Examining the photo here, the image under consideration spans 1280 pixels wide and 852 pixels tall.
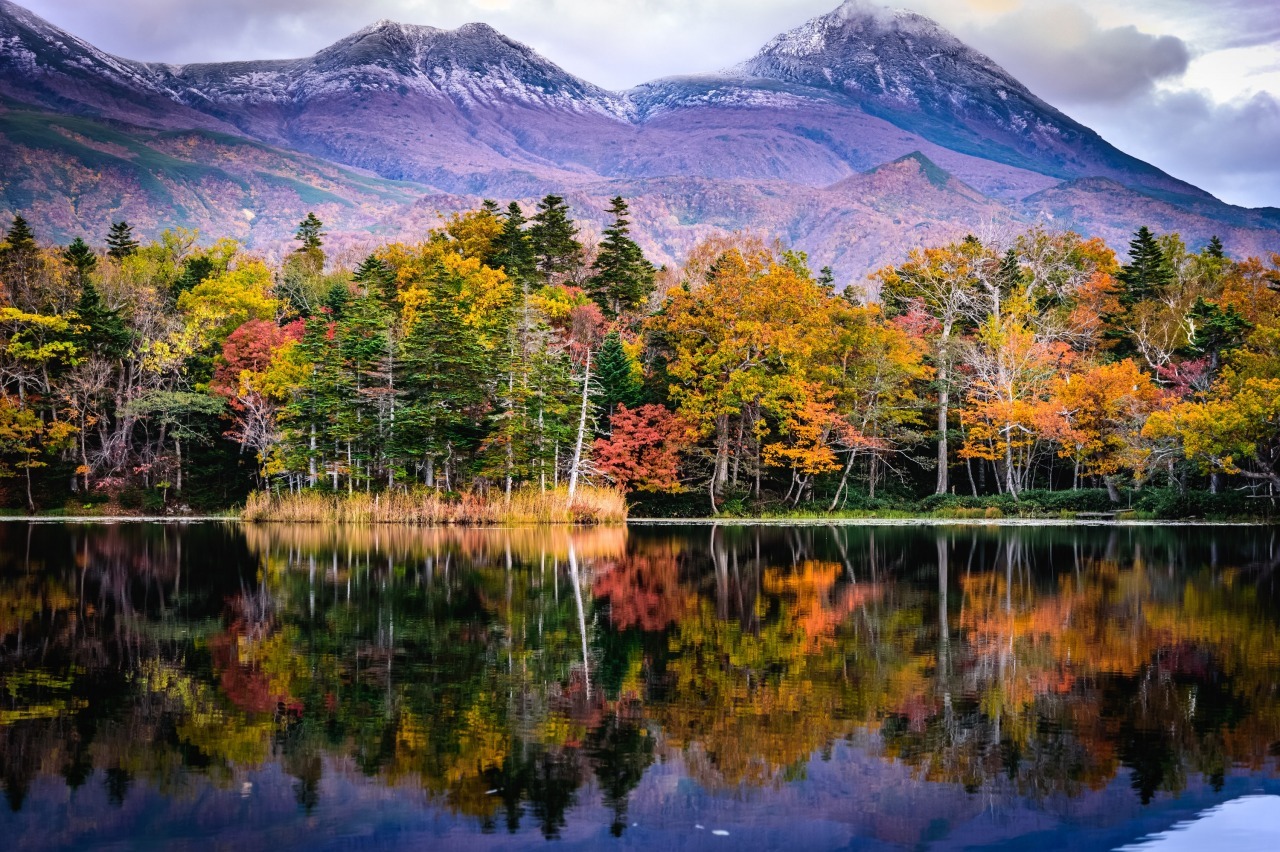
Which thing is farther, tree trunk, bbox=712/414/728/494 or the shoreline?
tree trunk, bbox=712/414/728/494

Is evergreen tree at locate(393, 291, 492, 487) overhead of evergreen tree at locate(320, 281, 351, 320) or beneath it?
beneath

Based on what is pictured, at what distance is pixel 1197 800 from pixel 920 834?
2298 mm

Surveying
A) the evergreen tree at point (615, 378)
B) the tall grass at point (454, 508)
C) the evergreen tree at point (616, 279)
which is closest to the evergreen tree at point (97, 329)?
the tall grass at point (454, 508)

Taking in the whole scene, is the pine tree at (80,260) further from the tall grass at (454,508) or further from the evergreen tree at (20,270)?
the tall grass at (454,508)

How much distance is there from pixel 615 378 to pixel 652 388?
2270 mm

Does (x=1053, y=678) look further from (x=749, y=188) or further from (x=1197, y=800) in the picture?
(x=749, y=188)

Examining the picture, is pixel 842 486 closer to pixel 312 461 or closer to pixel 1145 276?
pixel 1145 276

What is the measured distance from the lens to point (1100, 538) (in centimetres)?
3384

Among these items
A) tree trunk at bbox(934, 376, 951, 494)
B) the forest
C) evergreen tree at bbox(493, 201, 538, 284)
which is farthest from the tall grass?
evergreen tree at bbox(493, 201, 538, 284)

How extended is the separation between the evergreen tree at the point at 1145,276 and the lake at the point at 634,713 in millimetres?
36848

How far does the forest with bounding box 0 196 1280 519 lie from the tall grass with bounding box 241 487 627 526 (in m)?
0.20

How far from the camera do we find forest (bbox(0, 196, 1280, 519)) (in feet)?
134

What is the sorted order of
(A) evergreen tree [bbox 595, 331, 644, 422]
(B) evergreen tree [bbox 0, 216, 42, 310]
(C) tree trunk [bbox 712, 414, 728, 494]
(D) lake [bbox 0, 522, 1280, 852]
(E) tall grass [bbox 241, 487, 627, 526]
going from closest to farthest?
1. (D) lake [bbox 0, 522, 1280, 852]
2. (E) tall grass [bbox 241, 487, 627, 526]
3. (A) evergreen tree [bbox 595, 331, 644, 422]
4. (C) tree trunk [bbox 712, 414, 728, 494]
5. (B) evergreen tree [bbox 0, 216, 42, 310]

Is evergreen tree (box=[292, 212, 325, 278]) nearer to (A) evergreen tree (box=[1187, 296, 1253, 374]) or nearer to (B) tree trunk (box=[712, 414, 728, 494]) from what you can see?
(B) tree trunk (box=[712, 414, 728, 494])
